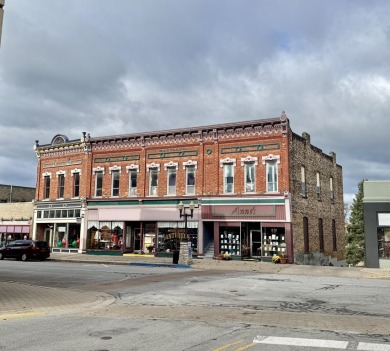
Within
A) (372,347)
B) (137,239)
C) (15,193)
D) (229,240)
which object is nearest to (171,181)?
(137,239)

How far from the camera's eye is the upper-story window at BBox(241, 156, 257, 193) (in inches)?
1200

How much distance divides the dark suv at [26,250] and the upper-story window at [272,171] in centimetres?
1723

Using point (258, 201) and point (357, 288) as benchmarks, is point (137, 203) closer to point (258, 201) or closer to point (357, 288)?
point (258, 201)

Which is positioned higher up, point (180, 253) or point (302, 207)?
point (302, 207)

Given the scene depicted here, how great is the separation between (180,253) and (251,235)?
5886mm

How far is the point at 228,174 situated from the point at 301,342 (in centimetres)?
2430

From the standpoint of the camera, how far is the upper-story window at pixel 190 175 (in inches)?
1282

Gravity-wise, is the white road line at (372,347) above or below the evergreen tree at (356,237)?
below

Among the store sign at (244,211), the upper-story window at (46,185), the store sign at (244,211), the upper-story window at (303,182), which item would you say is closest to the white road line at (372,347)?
the store sign at (244,211)

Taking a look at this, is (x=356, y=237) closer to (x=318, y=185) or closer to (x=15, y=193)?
(x=318, y=185)

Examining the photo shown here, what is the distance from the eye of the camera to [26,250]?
3128 cm

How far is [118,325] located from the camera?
348 inches

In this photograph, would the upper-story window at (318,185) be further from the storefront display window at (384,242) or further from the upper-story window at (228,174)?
the storefront display window at (384,242)

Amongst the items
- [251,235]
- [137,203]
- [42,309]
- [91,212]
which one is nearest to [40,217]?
[91,212]
